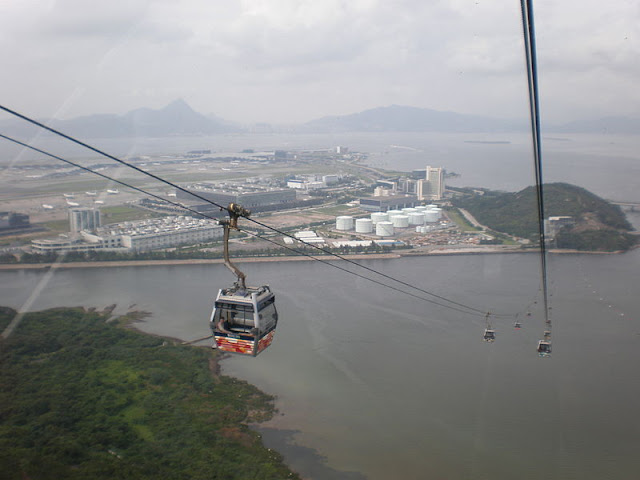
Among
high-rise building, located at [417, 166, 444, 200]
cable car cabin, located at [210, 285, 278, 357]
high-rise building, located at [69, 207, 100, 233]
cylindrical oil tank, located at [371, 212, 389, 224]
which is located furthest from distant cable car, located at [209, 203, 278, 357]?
high-rise building, located at [417, 166, 444, 200]

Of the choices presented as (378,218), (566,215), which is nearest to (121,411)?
(378,218)

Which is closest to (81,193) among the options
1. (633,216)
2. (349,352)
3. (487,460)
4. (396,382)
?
(349,352)

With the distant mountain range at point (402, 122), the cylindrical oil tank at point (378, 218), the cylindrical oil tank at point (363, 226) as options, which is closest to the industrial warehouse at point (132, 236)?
the cylindrical oil tank at point (363, 226)

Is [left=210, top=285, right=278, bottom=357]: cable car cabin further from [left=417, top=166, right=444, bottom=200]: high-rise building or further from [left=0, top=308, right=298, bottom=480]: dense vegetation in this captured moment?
[left=417, top=166, right=444, bottom=200]: high-rise building

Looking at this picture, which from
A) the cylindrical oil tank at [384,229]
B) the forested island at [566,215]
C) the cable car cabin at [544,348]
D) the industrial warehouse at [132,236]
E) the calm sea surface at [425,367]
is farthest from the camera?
the cylindrical oil tank at [384,229]

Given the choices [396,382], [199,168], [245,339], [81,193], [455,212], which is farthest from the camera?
[199,168]

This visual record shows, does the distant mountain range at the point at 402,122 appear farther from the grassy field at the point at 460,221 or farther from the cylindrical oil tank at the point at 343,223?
the cylindrical oil tank at the point at 343,223

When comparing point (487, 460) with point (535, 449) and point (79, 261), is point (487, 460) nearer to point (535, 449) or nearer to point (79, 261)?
point (535, 449)
